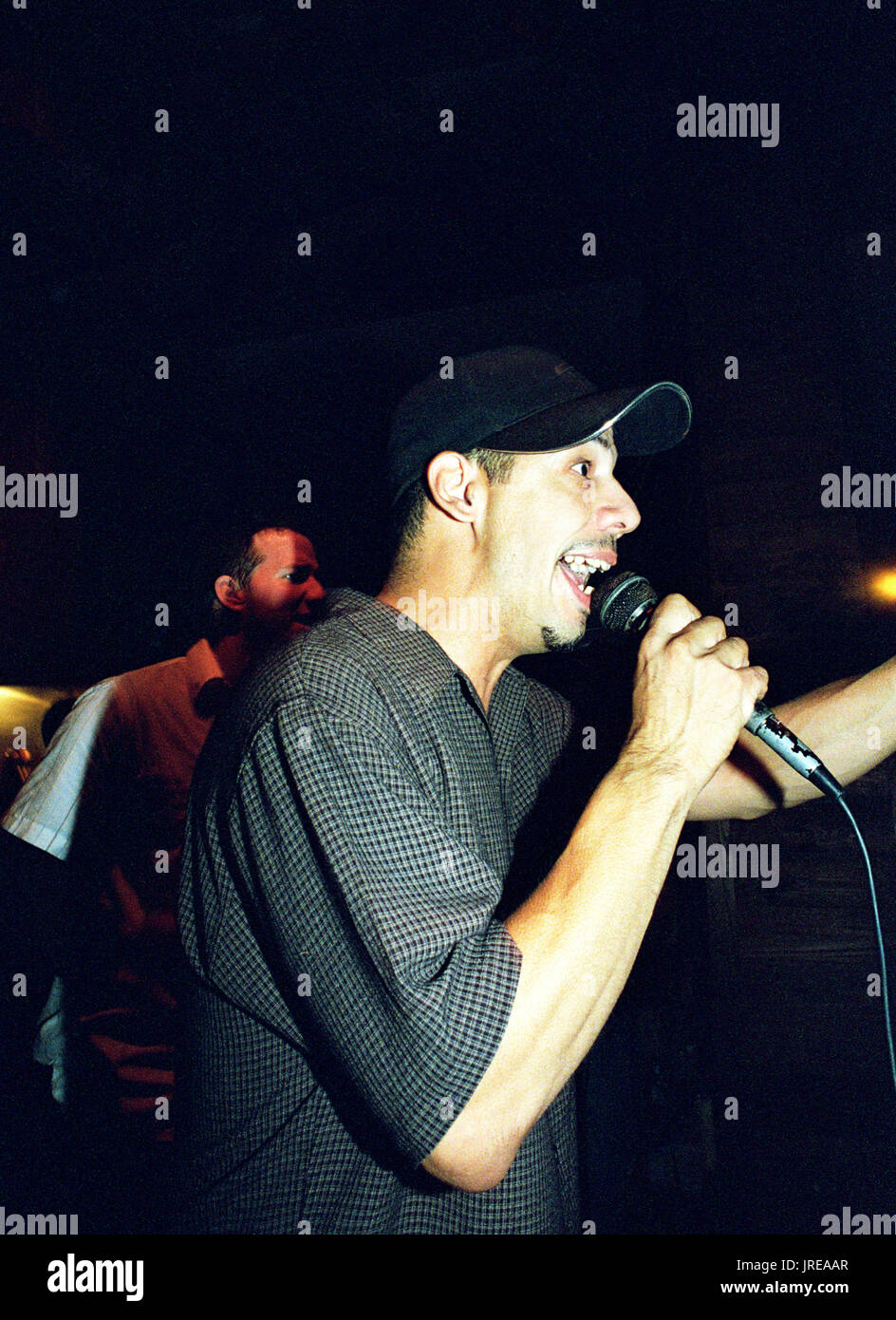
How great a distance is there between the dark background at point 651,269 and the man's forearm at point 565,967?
2.60 feet

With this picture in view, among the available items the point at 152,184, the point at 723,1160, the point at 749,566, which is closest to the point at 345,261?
the point at 152,184

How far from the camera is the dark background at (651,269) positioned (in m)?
2.21

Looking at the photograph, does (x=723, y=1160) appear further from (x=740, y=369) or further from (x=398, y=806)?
(x=740, y=369)

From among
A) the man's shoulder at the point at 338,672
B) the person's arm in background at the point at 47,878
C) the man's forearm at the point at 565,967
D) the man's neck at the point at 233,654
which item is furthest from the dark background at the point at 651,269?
the person's arm in background at the point at 47,878

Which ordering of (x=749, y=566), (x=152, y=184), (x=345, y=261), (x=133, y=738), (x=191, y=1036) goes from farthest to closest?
(x=345, y=261)
(x=152, y=184)
(x=133, y=738)
(x=749, y=566)
(x=191, y=1036)

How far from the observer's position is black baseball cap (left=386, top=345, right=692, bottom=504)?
132cm

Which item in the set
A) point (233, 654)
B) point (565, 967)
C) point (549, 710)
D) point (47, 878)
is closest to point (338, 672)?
point (565, 967)

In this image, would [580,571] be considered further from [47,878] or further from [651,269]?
[651,269]

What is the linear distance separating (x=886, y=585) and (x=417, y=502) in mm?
1609

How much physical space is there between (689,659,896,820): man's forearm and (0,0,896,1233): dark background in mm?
360

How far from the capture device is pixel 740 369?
252 centimetres

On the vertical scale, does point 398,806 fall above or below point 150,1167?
above

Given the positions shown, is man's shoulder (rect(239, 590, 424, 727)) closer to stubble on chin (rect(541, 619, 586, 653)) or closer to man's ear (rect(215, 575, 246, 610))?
stubble on chin (rect(541, 619, 586, 653))
